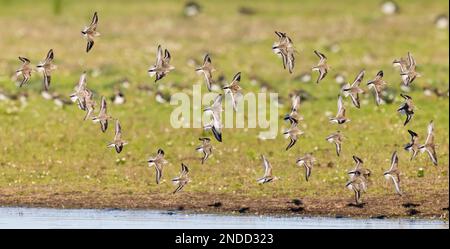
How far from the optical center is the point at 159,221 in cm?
2269

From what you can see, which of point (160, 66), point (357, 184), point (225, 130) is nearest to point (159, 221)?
point (160, 66)

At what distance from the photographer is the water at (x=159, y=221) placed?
22.2m

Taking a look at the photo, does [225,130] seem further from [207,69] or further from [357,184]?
[357,184]

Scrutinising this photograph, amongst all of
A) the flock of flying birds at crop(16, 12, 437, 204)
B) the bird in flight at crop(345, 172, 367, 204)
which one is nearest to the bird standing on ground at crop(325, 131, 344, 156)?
the flock of flying birds at crop(16, 12, 437, 204)

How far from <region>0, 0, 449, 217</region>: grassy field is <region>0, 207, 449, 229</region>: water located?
66cm

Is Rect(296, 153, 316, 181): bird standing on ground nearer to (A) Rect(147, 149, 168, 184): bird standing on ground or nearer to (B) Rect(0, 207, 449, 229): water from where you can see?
(B) Rect(0, 207, 449, 229): water

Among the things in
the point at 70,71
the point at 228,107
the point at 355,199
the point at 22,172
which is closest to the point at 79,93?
the point at 22,172

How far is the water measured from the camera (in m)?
22.2

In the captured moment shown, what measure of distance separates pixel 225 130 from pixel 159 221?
8.82m

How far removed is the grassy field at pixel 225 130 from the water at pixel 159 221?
664 mm

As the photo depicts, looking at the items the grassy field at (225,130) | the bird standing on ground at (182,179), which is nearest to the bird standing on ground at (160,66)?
the bird standing on ground at (182,179)

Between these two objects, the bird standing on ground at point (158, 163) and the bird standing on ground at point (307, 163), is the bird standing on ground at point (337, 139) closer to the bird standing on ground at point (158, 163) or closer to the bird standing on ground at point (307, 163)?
the bird standing on ground at point (307, 163)

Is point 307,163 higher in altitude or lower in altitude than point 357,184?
higher

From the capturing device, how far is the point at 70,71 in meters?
39.8
